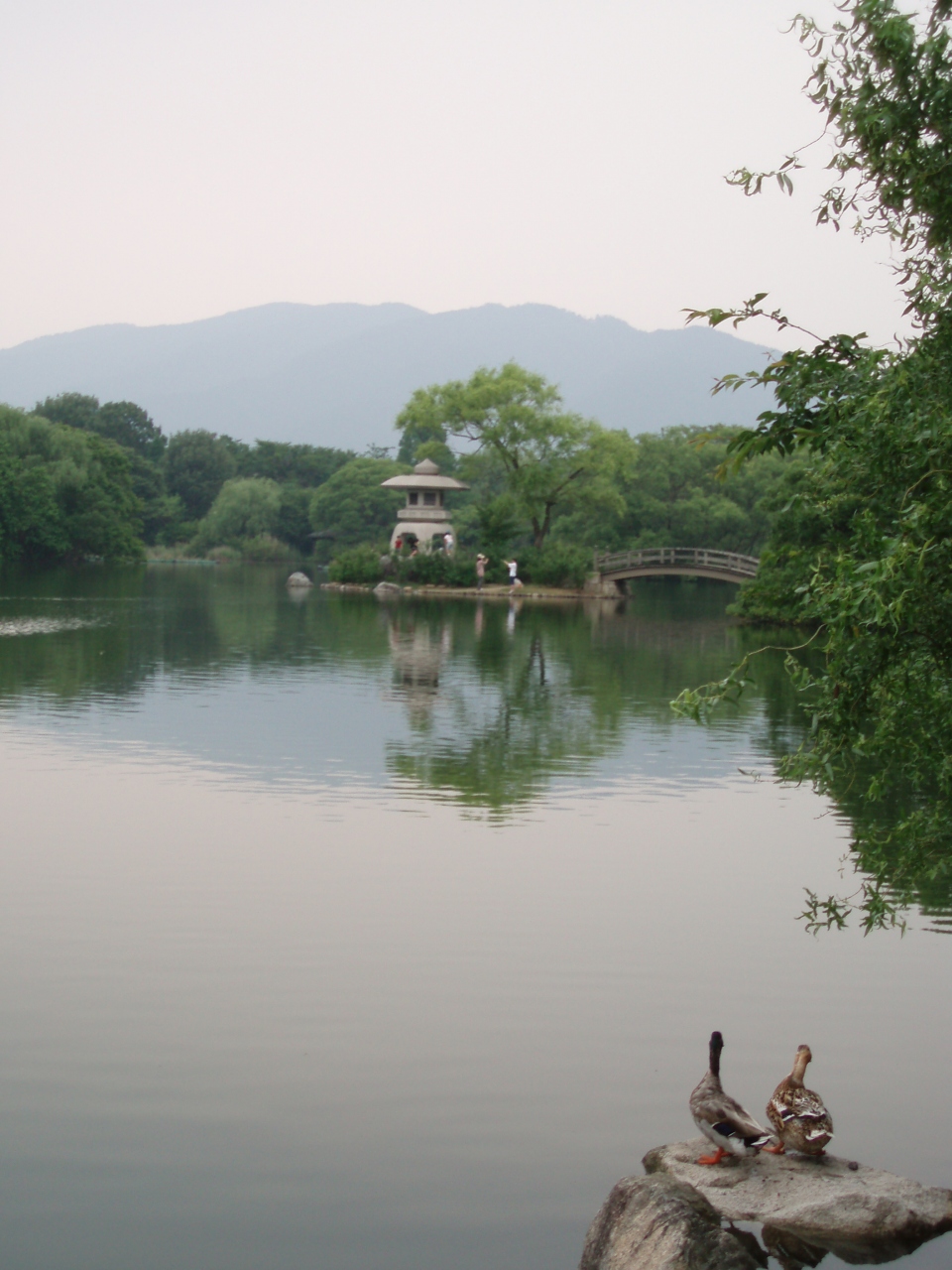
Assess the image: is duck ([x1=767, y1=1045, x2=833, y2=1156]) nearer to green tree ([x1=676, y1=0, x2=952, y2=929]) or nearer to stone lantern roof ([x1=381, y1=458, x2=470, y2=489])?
green tree ([x1=676, y1=0, x2=952, y2=929])

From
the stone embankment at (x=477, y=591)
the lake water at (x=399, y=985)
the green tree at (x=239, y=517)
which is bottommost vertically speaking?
the lake water at (x=399, y=985)

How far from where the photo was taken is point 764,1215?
19.8ft

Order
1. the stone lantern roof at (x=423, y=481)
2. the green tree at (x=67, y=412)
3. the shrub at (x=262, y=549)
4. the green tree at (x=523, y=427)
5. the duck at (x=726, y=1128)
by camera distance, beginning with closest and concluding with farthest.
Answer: the duck at (x=726, y=1128), the green tree at (x=523, y=427), the stone lantern roof at (x=423, y=481), the shrub at (x=262, y=549), the green tree at (x=67, y=412)

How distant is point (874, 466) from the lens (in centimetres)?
663

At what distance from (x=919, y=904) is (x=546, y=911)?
133 inches

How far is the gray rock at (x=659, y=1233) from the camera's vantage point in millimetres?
5520

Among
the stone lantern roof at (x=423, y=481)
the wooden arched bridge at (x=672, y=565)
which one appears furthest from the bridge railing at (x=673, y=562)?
the stone lantern roof at (x=423, y=481)

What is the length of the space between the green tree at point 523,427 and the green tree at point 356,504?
37.5 m

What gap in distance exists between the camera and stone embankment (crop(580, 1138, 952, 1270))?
5.59 metres

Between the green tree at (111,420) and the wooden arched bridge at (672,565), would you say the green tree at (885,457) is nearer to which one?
the wooden arched bridge at (672,565)

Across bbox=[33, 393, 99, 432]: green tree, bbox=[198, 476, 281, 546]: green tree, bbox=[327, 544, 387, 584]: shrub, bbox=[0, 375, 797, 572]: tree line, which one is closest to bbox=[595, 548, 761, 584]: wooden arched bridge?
bbox=[0, 375, 797, 572]: tree line

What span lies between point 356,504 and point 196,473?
751 inches

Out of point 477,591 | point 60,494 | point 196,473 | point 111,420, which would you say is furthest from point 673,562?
point 111,420

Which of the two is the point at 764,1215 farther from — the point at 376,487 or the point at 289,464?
the point at 289,464
